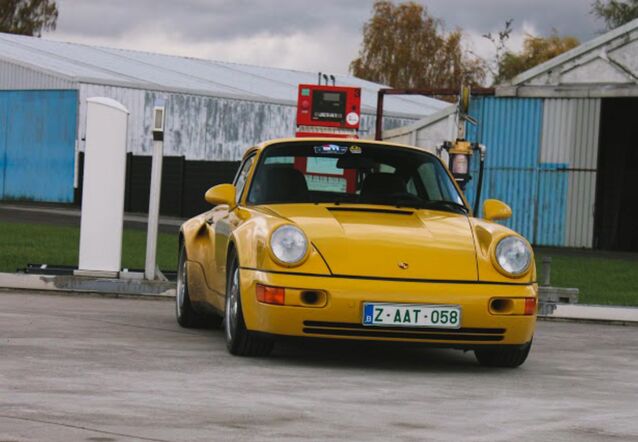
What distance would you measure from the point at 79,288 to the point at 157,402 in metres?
7.19

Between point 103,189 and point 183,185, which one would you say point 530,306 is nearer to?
point 103,189

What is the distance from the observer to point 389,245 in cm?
864

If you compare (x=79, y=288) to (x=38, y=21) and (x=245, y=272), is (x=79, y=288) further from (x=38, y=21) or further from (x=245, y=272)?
(x=38, y=21)

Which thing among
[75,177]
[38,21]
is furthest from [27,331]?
[38,21]

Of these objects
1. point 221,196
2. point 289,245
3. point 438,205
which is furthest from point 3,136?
point 289,245

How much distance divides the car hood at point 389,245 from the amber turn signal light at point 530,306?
367mm

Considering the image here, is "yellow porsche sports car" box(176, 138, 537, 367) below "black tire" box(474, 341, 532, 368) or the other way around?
the other way around

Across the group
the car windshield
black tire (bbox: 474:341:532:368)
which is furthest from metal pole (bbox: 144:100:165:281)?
black tire (bbox: 474:341:532:368)

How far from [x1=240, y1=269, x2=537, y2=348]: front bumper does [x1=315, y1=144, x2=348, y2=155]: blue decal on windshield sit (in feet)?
5.28

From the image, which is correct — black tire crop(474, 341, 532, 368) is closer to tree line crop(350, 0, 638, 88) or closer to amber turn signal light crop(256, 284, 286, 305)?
amber turn signal light crop(256, 284, 286, 305)

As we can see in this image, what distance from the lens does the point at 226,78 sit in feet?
182

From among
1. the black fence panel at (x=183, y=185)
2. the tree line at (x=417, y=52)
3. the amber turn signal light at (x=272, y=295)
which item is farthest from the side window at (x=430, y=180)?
the tree line at (x=417, y=52)

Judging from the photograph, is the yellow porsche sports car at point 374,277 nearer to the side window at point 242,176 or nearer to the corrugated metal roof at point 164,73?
the side window at point 242,176

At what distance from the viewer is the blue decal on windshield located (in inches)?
394
